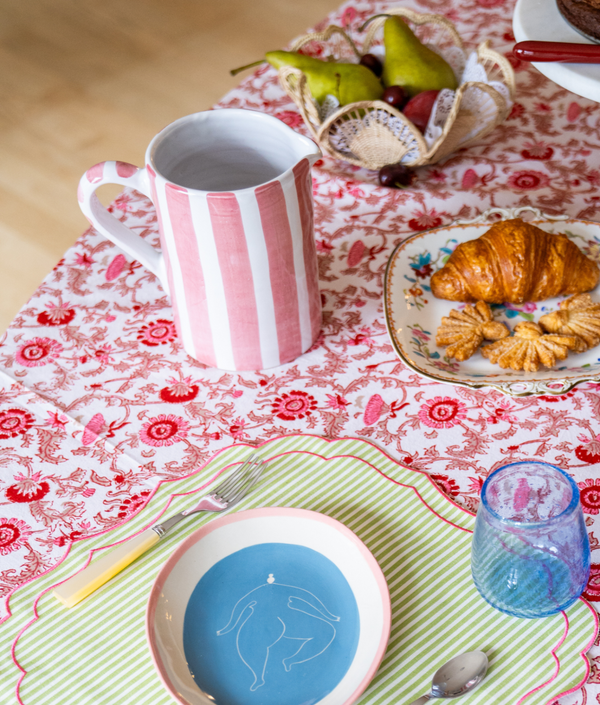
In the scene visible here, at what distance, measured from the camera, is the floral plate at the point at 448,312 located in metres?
0.70

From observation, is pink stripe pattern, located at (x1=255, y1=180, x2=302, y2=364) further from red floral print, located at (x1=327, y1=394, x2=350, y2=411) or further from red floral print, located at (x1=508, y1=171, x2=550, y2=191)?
red floral print, located at (x1=508, y1=171, x2=550, y2=191)

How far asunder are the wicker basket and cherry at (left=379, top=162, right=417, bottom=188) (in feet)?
0.04

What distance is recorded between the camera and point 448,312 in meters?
0.81

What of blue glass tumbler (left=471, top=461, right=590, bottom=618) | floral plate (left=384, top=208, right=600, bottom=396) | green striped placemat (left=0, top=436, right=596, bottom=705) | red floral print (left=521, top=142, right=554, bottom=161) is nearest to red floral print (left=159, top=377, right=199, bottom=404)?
green striped placemat (left=0, top=436, right=596, bottom=705)

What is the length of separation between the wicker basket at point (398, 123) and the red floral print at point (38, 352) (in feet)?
1.34

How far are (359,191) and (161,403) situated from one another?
16.2 inches

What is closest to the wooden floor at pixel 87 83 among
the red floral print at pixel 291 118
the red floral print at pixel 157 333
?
the red floral print at pixel 291 118

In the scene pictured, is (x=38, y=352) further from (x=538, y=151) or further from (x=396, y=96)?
(x=538, y=151)

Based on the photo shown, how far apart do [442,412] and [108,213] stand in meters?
0.39

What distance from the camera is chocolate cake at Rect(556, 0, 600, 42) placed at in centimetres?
64

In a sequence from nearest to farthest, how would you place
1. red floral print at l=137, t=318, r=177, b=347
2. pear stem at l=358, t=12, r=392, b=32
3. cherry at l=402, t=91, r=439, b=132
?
1. red floral print at l=137, t=318, r=177, b=347
2. cherry at l=402, t=91, r=439, b=132
3. pear stem at l=358, t=12, r=392, b=32

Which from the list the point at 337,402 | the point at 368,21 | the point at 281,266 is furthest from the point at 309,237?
the point at 368,21

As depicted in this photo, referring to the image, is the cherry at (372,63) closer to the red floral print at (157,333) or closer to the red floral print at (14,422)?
the red floral print at (157,333)

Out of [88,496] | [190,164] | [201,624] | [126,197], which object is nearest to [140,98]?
[126,197]
